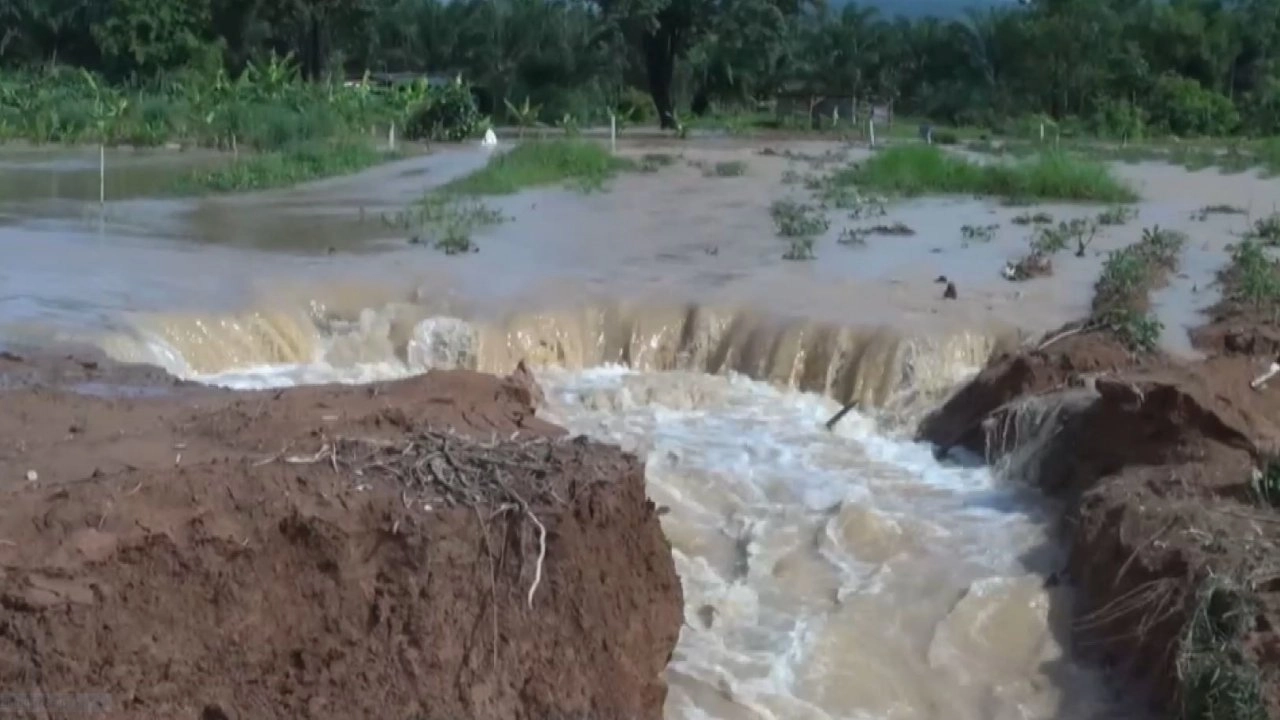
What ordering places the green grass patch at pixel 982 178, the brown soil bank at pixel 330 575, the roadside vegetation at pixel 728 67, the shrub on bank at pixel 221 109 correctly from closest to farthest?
the brown soil bank at pixel 330 575, the green grass patch at pixel 982 178, the shrub on bank at pixel 221 109, the roadside vegetation at pixel 728 67

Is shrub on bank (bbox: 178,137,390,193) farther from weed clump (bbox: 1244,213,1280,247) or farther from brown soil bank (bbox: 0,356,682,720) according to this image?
brown soil bank (bbox: 0,356,682,720)

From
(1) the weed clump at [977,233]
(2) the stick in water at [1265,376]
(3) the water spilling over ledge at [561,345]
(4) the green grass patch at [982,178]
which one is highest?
(4) the green grass patch at [982,178]

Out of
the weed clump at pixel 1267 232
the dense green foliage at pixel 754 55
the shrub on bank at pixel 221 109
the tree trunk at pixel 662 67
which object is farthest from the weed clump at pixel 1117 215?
the tree trunk at pixel 662 67

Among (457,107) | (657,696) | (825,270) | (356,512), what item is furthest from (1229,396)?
(457,107)

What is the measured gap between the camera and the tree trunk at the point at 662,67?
40.2m

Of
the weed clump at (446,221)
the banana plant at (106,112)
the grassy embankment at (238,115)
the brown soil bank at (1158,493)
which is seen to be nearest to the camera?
the brown soil bank at (1158,493)

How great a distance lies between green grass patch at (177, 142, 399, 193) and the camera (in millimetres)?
22500

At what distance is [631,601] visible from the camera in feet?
18.9

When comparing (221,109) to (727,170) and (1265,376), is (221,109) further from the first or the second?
(1265,376)

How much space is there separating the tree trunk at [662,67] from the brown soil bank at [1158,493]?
3034 cm

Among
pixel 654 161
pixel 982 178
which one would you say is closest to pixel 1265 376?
pixel 982 178

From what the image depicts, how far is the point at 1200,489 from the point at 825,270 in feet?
23.5

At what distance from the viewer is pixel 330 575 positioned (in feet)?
16.8

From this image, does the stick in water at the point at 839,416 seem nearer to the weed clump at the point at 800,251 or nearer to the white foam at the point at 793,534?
the white foam at the point at 793,534
